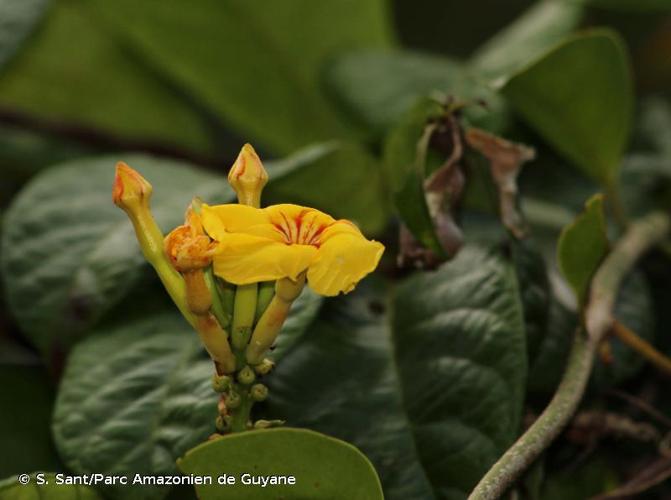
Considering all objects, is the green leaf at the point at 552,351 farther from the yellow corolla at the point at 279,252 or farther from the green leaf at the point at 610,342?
the yellow corolla at the point at 279,252

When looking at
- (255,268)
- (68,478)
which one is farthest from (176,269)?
(68,478)

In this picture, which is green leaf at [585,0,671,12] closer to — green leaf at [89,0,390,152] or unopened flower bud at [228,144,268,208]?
green leaf at [89,0,390,152]

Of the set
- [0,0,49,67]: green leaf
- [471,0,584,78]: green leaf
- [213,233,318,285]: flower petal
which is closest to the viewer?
[213,233,318,285]: flower petal

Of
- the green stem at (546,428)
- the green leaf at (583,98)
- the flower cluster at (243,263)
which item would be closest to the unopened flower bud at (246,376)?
the flower cluster at (243,263)

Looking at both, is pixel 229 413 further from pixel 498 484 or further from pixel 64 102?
pixel 64 102

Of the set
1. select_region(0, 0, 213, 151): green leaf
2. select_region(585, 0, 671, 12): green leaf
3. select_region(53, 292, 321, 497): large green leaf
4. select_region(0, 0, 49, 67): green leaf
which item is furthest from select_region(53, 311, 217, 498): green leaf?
select_region(585, 0, 671, 12): green leaf
